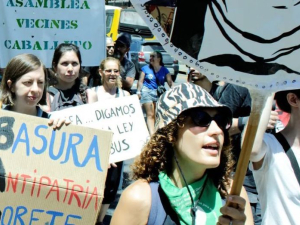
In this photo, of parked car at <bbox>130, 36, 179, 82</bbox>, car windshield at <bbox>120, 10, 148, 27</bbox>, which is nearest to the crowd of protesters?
parked car at <bbox>130, 36, 179, 82</bbox>

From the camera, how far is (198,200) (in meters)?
2.52

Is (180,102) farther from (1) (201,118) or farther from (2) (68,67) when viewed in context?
(2) (68,67)

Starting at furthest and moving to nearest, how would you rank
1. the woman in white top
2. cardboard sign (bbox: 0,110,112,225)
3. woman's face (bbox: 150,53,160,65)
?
woman's face (bbox: 150,53,160,65) → the woman in white top → cardboard sign (bbox: 0,110,112,225)

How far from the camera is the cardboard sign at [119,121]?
15.3 ft

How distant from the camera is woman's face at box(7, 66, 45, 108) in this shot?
362 centimetres

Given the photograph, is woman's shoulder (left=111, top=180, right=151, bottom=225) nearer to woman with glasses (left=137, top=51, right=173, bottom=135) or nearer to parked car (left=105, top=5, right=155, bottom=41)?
woman with glasses (left=137, top=51, right=173, bottom=135)

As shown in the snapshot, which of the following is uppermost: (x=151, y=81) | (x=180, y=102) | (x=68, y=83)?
(x=180, y=102)

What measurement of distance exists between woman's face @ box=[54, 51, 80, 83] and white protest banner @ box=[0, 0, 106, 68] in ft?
2.45

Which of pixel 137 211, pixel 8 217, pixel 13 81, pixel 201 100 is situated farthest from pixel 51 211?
pixel 13 81

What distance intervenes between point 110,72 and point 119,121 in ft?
4.70

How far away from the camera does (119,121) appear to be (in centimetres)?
491

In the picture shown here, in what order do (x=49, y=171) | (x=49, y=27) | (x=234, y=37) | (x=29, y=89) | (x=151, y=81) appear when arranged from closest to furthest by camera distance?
1. (x=234, y=37)
2. (x=49, y=171)
3. (x=29, y=89)
4. (x=49, y=27)
5. (x=151, y=81)

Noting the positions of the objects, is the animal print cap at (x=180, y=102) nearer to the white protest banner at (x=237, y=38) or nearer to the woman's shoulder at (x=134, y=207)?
the woman's shoulder at (x=134, y=207)

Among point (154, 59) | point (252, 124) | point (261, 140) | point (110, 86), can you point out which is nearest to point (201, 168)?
point (261, 140)
